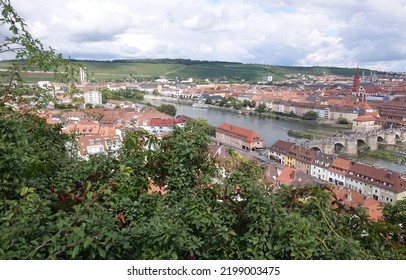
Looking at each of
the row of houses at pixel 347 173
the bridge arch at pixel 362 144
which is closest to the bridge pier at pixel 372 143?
the bridge arch at pixel 362 144

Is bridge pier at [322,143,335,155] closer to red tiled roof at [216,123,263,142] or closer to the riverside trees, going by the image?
red tiled roof at [216,123,263,142]

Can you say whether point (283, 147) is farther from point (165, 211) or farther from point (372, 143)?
point (165, 211)

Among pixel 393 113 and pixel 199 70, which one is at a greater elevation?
pixel 199 70

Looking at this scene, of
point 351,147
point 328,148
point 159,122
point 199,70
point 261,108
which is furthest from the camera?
point 199,70

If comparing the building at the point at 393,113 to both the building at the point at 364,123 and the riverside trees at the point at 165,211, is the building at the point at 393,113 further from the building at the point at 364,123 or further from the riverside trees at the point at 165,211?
the riverside trees at the point at 165,211

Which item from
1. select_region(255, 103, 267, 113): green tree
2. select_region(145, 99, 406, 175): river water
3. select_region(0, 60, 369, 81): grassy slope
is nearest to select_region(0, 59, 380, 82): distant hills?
Result: select_region(0, 60, 369, 81): grassy slope

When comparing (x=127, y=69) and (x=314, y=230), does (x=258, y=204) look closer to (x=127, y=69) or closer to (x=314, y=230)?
(x=314, y=230)

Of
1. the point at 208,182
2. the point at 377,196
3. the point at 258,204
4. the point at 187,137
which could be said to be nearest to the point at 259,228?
the point at 258,204

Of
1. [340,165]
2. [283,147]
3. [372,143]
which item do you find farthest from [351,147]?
[340,165]
